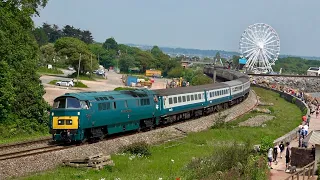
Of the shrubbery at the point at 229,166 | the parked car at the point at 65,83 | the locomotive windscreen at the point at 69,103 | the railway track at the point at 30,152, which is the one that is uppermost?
the locomotive windscreen at the point at 69,103

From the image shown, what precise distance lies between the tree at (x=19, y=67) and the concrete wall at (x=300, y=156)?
60.3 feet

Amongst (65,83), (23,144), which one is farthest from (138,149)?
(65,83)

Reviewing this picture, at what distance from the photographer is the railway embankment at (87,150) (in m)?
20.6

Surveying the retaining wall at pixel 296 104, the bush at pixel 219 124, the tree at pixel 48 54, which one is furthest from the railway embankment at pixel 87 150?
the tree at pixel 48 54

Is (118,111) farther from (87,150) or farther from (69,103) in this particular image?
(87,150)

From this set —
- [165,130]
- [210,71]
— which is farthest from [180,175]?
[210,71]

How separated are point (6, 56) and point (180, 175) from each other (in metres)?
18.5

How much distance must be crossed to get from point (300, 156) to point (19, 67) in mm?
21376

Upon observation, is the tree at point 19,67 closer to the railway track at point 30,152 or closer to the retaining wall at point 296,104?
the railway track at point 30,152

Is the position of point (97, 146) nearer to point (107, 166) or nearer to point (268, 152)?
Result: point (107, 166)

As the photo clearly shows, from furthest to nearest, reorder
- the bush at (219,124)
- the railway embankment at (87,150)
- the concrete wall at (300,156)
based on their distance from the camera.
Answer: the bush at (219,124) < the concrete wall at (300,156) < the railway embankment at (87,150)

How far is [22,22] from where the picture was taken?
35812mm

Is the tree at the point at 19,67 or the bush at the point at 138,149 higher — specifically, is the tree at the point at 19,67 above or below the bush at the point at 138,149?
above

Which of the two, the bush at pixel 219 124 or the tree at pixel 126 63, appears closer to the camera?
the bush at pixel 219 124
